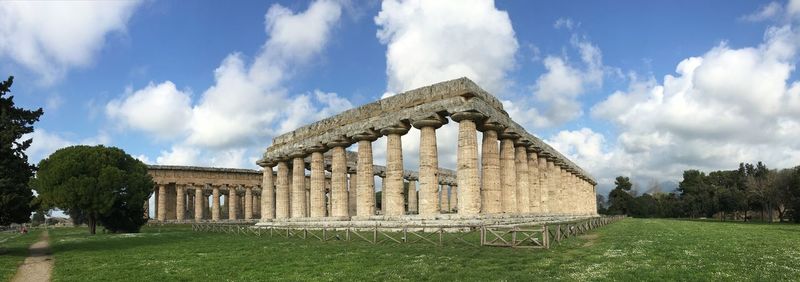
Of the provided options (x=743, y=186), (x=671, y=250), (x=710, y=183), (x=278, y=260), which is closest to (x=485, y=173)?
(x=671, y=250)

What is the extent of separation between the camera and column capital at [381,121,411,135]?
3322 centimetres

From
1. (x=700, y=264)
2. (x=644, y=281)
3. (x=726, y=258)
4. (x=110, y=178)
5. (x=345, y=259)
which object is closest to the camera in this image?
(x=644, y=281)

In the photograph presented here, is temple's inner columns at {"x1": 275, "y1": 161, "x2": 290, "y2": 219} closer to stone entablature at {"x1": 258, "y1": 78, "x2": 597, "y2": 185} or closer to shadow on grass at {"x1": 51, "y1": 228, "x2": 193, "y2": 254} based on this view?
stone entablature at {"x1": 258, "y1": 78, "x2": 597, "y2": 185}

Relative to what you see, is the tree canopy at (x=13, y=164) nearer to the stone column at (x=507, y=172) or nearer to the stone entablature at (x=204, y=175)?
the stone column at (x=507, y=172)

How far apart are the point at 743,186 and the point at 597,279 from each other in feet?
291

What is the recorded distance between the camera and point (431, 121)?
31.2 meters

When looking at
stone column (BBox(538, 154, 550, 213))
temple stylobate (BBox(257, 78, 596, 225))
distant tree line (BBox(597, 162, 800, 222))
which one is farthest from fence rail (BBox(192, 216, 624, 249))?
distant tree line (BBox(597, 162, 800, 222))

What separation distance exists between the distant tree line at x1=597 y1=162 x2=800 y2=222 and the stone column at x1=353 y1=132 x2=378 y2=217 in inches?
2195

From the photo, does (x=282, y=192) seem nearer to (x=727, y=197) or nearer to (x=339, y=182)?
(x=339, y=182)

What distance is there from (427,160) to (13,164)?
21685 mm

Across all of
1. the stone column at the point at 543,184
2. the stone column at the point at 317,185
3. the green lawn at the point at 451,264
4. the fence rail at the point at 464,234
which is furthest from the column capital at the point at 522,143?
the green lawn at the point at 451,264

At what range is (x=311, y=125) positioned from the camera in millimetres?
43750

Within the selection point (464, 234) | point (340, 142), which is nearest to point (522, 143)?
point (340, 142)

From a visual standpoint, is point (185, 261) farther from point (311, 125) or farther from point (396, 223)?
point (311, 125)
